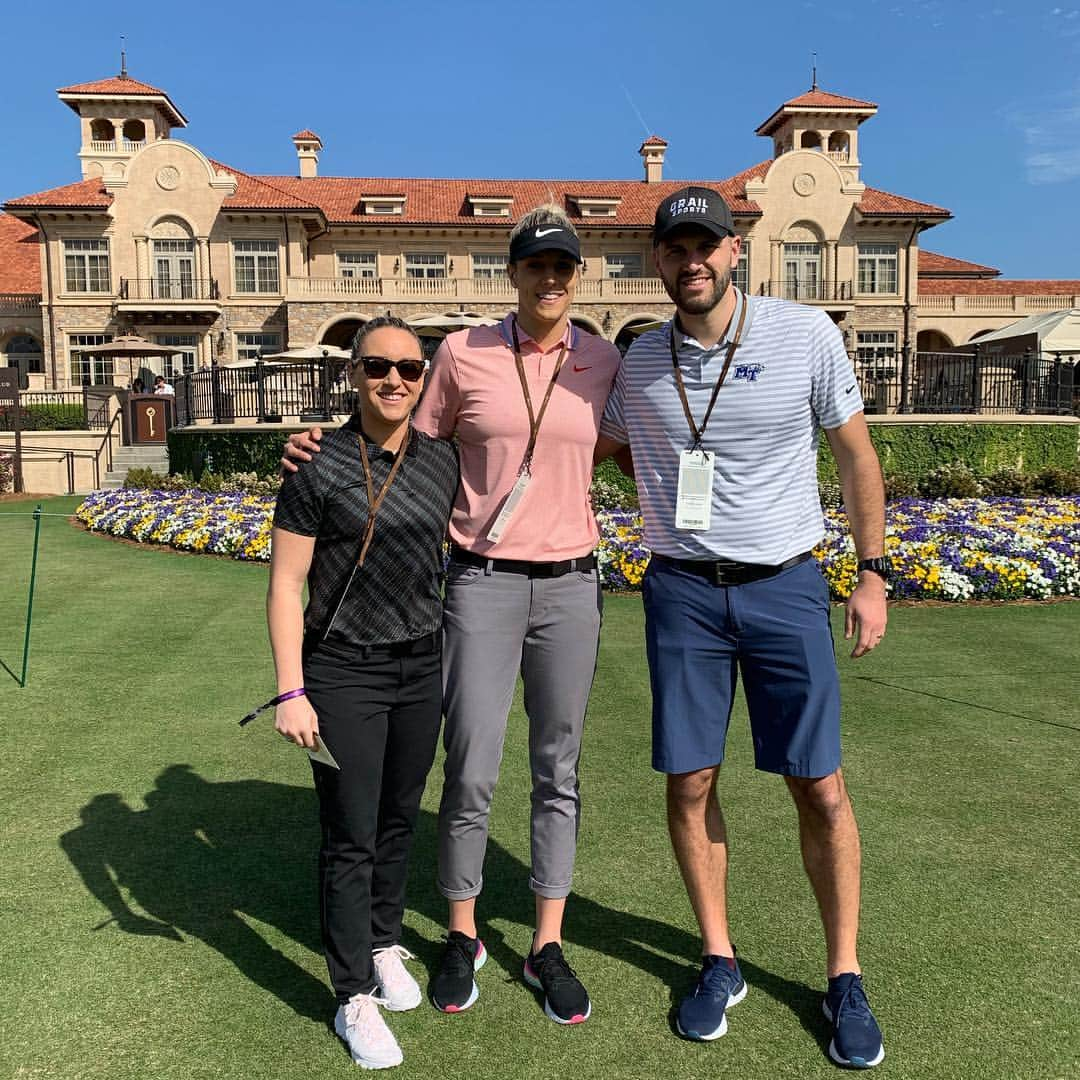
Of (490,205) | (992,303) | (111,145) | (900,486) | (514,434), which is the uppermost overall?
(111,145)

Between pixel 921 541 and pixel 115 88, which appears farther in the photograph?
pixel 115 88

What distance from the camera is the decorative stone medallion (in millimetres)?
36469

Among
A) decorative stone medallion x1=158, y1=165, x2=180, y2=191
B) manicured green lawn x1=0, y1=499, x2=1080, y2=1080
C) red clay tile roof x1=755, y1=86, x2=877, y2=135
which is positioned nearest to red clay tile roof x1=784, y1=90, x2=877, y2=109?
red clay tile roof x1=755, y1=86, x2=877, y2=135

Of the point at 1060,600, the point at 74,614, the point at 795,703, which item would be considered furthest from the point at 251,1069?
the point at 1060,600

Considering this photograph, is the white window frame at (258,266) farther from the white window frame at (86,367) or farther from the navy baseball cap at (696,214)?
the navy baseball cap at (696,214)

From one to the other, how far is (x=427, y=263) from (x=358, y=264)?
276 cm

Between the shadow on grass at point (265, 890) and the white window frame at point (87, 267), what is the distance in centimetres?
3759

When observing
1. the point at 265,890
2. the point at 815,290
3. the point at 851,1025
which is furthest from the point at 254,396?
the point at 815,290

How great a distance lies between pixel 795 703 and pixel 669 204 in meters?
1.47

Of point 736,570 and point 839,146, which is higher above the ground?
point 839,146

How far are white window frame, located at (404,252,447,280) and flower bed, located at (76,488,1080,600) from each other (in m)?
27.0

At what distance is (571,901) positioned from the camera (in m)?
3.58

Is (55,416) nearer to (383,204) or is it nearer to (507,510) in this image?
(383,204)

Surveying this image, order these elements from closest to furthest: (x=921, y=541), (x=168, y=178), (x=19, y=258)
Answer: (x=921, y=541)
(x=168, y=178)
(x=19, y=258)
